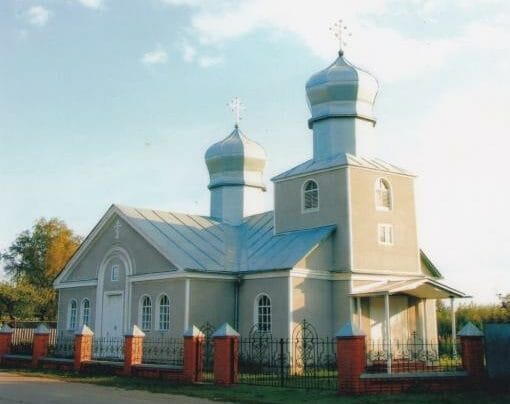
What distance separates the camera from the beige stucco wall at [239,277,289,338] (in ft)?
70.5

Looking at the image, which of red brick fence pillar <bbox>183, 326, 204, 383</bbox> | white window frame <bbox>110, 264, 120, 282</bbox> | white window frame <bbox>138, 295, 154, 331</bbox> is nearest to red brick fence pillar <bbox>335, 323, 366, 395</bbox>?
red brick fence pillar <bbox>183, 326, 204, 383</bbox>

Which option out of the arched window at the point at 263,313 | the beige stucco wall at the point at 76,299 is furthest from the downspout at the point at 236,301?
the beige stucco wall at the point at 76,299

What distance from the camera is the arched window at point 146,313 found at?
23989 millimetres

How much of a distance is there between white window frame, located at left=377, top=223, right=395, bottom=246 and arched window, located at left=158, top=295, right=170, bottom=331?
7.86m

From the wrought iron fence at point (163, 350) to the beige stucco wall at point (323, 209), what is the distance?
591cm

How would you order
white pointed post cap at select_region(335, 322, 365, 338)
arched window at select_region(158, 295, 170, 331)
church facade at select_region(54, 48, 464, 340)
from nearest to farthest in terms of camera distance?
white pointed post cap at select_region(335, 322, 365, 338) → church facade at select_region(54, 48, 464, 340) → arched window at select_region(158, 295, 170, 331)

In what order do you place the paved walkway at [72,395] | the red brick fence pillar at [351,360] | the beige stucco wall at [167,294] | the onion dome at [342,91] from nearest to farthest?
the paved walkway at [72,395], the red brick fence pillar at [351,360], the beige stucco wall at [167,294], the onion dome at [342,91]

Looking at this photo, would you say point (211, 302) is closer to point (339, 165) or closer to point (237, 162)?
point (339, 165)

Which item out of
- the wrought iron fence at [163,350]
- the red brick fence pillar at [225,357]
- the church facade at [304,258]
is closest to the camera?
the red brick fence pillar at [225,357]

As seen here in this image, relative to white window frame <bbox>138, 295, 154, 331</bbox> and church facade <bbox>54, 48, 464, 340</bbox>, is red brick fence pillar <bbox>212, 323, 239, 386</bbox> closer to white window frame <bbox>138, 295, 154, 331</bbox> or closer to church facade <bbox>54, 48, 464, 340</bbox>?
church facade <bbox>54, 48, 464, 340</bbox>

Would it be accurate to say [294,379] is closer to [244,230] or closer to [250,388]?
[250,388]

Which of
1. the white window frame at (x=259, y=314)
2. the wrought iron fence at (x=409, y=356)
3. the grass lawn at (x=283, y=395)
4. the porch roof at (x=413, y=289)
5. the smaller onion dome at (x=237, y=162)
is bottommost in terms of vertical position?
the grass lawn at (x=283, y=395)

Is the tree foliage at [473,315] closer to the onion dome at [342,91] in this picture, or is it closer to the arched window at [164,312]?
the onion dome at [342,91]

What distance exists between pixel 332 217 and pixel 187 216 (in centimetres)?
748
